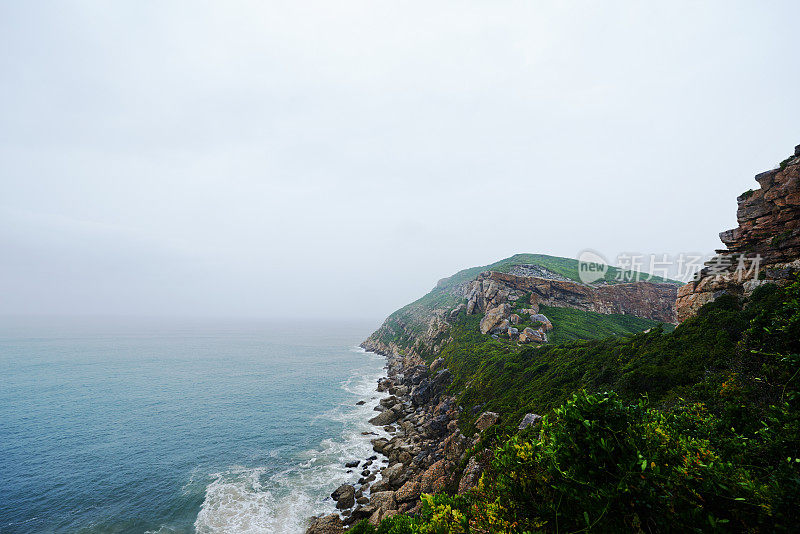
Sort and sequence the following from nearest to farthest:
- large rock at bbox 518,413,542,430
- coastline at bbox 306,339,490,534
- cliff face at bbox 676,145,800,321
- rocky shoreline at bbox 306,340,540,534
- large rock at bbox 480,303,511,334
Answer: cliff face at bbox 676,145,800,321
large rock at bbox 518,413,542,430
rocky shoreline at bbox 306,340,540,534
coastline at bbox 306,339,490,534
large rock at bbox 480,303,511,334

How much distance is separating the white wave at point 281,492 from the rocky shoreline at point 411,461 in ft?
5.40

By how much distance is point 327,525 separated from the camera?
23.5m

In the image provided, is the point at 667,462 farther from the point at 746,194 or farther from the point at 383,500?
the point at 746,194

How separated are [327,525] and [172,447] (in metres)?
28.4

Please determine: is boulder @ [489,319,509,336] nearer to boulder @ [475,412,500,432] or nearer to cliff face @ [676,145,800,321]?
boulder @ [475,412,500,432]

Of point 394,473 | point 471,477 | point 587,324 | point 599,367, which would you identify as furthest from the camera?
point 587,324

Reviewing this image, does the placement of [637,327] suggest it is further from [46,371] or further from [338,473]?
[46,371]

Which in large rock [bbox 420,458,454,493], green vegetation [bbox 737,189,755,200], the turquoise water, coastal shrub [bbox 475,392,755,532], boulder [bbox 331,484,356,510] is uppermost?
green vegetation [bbox 737,189,755,200]

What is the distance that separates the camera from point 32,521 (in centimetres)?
2434

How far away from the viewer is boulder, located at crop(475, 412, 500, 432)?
2752 centimetres

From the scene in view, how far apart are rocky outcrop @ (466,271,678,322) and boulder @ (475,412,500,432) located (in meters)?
39.3

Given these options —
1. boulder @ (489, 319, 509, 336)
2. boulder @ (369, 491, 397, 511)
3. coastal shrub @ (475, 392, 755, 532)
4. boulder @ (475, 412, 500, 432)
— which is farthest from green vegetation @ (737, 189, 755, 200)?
boulder @ (369, 491, 397, 511)

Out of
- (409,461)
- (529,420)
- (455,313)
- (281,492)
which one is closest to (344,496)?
(281,492)

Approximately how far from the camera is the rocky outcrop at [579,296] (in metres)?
68.6
